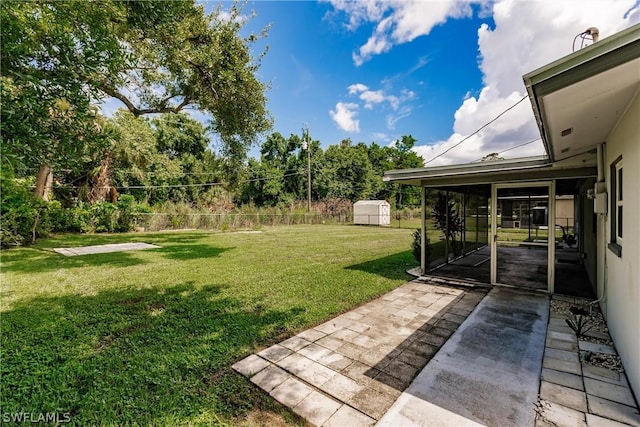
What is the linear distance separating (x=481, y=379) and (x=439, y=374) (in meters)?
0.34

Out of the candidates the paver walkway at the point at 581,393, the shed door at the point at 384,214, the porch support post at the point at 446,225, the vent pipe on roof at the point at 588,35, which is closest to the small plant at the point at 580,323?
the paver walkway at the point at 581,393

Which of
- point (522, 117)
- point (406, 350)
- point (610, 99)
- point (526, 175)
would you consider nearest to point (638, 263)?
point (610, 99)

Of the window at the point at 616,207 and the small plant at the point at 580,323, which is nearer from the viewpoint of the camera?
the window at the point at 616,207

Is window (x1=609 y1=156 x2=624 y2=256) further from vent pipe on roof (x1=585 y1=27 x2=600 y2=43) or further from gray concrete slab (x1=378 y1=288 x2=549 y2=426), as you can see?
vent pipe on roof (x1=585 y1=27 x2=600 y2=43)

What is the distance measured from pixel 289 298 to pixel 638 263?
3.97 meters

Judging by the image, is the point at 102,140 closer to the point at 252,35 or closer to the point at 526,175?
the point at 526,175

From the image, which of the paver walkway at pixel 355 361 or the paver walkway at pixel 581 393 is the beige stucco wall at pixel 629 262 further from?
the paver walkway at pixel 355 361

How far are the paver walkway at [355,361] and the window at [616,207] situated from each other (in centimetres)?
183

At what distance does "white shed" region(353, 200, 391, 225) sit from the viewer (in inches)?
896

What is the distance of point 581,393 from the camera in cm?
224

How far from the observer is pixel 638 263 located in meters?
2.15

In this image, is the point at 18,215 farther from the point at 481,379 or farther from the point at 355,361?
the point at 481,379

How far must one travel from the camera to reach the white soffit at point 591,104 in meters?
1.91

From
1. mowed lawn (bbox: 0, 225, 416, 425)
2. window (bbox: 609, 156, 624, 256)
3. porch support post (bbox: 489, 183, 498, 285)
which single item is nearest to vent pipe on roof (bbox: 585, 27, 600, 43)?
window (bbox: 609, 156, 624, 256)
